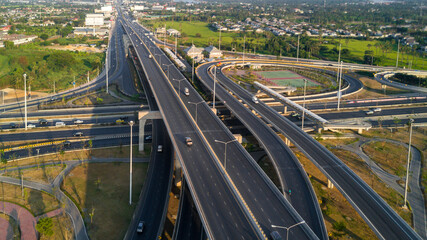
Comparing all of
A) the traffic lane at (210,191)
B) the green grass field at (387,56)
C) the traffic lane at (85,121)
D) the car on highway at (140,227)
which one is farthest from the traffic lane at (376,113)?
the green grass field at (387,56)

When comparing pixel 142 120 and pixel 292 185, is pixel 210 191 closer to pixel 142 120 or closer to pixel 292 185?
pixel 292 185

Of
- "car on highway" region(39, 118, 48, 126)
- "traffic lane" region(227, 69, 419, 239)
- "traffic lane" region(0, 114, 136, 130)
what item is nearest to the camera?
"traffic lane" region(227, 69, 419, 239)

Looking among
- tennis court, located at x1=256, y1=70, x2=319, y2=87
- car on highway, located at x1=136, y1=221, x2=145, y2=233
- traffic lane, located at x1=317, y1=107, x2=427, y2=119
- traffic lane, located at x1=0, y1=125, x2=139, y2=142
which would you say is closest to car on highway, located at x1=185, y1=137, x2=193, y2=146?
car on highway, located at x1=136, y1=221, x2=145, y2=233

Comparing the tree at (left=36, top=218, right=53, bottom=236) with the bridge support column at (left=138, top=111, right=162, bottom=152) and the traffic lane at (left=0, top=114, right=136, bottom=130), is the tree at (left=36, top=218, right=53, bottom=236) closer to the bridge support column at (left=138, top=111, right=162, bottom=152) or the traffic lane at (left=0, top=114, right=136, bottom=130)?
the bridge support column at (left=138, top=111, right=162, bottom=152)

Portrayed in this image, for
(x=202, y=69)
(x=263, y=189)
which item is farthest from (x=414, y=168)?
(x=202, y=69)

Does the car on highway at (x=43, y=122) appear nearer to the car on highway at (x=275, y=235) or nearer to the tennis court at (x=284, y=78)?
the car on highway at (x=275, y=235)
